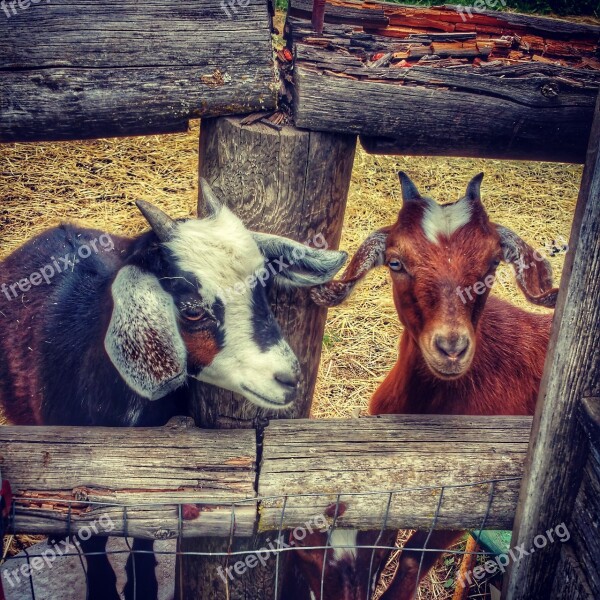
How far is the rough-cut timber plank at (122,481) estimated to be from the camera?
222cm

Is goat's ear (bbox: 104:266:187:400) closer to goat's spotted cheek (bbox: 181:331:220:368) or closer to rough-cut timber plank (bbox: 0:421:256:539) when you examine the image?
goat's spotted cheek (bbox: 181:331:220:368)

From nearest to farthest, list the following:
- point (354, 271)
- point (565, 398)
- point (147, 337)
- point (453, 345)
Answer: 1. point (565, 398)
2. point (147, 337)
3. point (453, 345)
4. point (354, 271)

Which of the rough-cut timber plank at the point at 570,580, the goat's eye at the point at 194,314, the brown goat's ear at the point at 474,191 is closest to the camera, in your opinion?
the rough-cut timber plank at the point at 570,580

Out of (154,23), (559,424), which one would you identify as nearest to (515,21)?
(154,23)

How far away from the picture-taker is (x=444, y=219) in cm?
283

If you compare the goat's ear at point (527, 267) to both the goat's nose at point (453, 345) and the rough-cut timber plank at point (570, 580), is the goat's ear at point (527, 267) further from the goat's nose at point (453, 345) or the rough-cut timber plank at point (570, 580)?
the rough-cut timber plank at point (570, 580)

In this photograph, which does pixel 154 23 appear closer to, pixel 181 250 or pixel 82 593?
pixel 181 250

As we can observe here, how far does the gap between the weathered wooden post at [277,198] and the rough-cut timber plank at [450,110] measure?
0.10 meters

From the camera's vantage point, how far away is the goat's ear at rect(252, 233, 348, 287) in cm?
239

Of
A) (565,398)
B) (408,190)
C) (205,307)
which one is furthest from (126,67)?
(565,398)

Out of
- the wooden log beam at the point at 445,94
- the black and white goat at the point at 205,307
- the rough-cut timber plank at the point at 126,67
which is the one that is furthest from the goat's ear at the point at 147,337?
the wooden log beam at the point at 445,94

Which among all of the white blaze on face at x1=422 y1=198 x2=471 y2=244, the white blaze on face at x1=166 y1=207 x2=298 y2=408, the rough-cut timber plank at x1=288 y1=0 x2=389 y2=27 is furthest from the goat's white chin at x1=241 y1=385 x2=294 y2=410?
the rough-cut timber plank at x1=288 y1=0 x2=389 y2=27

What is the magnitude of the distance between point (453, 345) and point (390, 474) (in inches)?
21.8

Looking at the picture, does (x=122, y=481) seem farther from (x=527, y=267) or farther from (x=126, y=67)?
(x=527, y=267)
